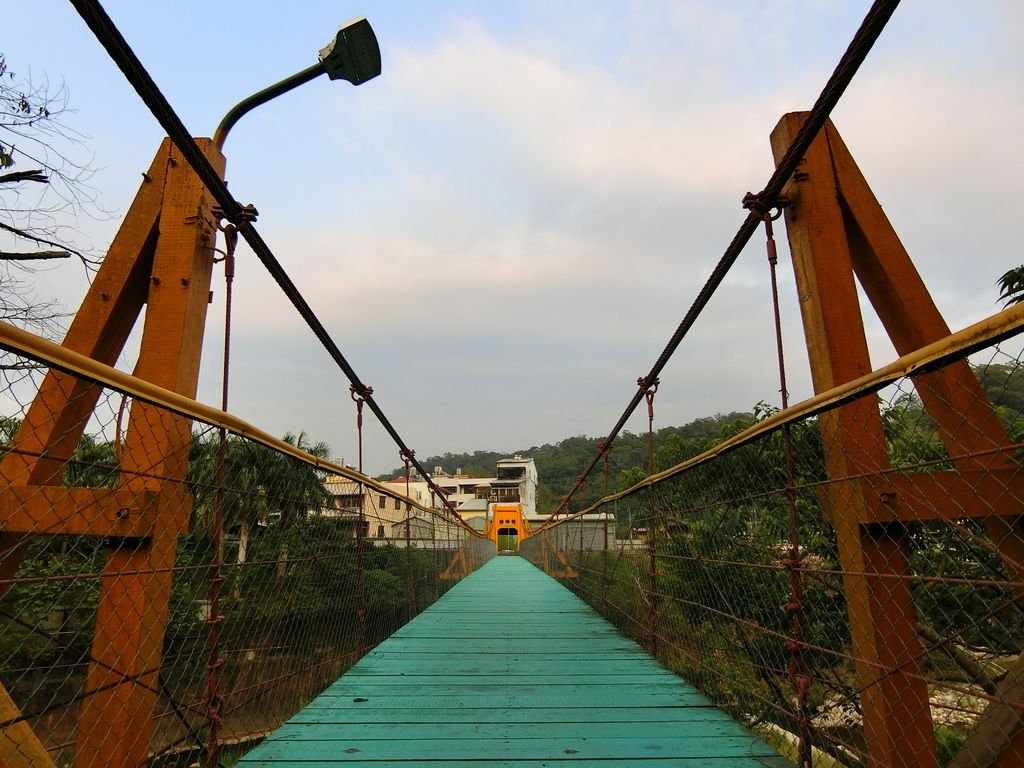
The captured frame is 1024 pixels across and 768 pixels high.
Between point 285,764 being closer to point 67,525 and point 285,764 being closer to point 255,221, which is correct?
point 67,525

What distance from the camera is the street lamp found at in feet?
6.96

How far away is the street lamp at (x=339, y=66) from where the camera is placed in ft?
6.96

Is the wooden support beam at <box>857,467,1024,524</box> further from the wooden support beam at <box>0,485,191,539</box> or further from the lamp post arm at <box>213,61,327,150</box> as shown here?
the lamp post arm at <box>213,61,327,150</box>

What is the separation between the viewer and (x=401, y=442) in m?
6.25

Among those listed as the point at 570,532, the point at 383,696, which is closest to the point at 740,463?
the point at 383,696

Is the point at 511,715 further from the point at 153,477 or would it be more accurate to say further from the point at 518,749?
the point at 153,477

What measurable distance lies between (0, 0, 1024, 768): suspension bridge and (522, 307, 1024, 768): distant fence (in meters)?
0.01

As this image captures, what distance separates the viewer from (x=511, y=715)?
188 centimetres

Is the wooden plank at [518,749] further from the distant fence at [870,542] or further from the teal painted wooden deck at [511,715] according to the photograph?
the distant fence at [870,542]

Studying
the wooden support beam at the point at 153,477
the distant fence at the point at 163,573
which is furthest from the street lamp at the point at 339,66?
the distant fence at the point at 163,573

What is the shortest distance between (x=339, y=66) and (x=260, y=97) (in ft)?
0.98

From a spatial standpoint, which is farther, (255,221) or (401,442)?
(401,442)

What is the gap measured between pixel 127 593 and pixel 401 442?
4.69 m

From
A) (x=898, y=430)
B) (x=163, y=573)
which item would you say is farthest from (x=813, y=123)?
(x=163, y=573)
